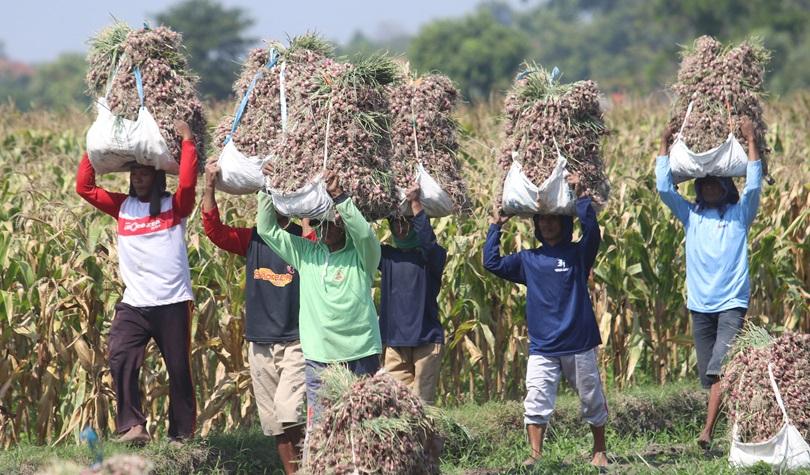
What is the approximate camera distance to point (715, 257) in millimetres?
8375

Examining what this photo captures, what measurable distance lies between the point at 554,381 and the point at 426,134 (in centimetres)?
169

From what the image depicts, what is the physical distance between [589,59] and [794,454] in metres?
97.0

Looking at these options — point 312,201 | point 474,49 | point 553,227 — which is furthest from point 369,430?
point 474,49

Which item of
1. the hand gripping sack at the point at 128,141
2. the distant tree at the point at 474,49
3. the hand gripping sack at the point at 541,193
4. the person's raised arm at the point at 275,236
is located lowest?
the person's raised arm at the point at 275,236

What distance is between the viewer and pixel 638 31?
3755 inches

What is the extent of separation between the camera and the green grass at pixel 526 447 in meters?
7.48

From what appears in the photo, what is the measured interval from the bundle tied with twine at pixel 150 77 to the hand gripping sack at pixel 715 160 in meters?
3.06

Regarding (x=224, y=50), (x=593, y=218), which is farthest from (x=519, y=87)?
(x=224, y=50)

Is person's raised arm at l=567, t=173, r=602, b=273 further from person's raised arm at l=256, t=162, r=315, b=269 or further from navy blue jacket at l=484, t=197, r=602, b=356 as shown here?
person's raised arm at l=256, t=162, r=315, b=269

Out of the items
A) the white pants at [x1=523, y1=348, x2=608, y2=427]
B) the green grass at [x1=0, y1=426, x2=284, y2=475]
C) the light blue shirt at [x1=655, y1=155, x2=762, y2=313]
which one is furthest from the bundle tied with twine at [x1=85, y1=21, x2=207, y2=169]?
the light blue shirt at [x1=655, y1=155, x2=762, y2=313]

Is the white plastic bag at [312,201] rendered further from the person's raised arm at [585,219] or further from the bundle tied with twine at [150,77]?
the person's raised arm at [585,219]

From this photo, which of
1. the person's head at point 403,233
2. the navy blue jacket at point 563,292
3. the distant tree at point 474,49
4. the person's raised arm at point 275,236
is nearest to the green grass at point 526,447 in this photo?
the navy blue jacket at point 563,292

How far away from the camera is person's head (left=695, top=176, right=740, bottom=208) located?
8.44 metres

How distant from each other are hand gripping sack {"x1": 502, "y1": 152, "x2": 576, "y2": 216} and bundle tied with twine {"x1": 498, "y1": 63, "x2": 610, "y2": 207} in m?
0.07
